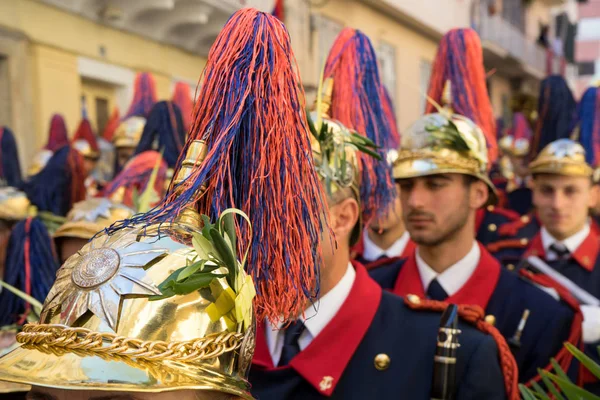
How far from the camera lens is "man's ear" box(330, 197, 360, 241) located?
2553 mm

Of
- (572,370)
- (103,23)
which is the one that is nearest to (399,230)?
(572,370)

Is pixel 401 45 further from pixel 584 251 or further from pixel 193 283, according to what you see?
pixel 193 283

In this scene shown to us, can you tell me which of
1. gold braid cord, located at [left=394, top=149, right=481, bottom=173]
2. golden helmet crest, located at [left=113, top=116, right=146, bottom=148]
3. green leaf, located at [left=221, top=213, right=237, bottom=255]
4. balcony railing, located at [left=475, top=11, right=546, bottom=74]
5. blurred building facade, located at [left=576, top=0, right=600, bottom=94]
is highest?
blurred building facade, located at [left=576, top=0, right=600, bottom=94]

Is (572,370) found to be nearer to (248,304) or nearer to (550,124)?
(248,304)

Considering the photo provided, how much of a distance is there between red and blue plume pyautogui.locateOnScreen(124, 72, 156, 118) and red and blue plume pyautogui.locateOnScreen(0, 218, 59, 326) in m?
5.08

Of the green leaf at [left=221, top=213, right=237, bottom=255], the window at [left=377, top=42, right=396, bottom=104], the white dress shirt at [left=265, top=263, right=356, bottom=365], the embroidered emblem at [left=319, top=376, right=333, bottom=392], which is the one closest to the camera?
the green leaf at [left=221, top=213, right=237, bottom=255]

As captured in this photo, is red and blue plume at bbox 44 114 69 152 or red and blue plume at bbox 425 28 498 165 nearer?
red and blue plume at bbox 425 28 498 165

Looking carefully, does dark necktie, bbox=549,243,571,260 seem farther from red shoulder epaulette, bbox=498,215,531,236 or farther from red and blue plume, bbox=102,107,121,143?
red and blue plume, bbox=102,107,121,143

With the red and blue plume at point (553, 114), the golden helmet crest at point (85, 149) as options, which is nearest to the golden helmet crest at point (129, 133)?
the golden helmet crest at point (85, 149)

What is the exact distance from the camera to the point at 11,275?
10.8 ft

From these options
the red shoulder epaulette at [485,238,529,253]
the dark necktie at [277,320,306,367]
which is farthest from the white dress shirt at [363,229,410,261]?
the dark necktie at [277,320,306,367]

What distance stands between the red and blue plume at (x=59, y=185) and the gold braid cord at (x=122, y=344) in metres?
3.65

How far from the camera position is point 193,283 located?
4.76 feet

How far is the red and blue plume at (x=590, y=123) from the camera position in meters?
6.30
